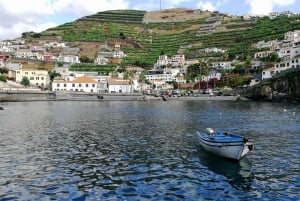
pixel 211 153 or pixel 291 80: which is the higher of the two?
pixel 291 80

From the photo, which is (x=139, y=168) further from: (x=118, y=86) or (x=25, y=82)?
(x=25, y=82)

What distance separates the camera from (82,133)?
48.9 metres

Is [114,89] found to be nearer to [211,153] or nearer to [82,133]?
[82,133]

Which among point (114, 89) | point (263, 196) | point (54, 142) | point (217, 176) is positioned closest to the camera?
point (263, 196)

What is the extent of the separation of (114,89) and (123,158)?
15020cm

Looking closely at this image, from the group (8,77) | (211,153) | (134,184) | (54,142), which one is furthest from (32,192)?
(8,77)

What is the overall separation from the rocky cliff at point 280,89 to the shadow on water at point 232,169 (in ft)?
324

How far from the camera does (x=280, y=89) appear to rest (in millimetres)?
130750

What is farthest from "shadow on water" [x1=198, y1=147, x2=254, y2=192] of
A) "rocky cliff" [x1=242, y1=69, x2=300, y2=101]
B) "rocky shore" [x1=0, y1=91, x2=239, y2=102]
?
"rocky shore" [x1=0, y1=91, x2=239, y2=102]

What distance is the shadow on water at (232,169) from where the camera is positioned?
2446cm

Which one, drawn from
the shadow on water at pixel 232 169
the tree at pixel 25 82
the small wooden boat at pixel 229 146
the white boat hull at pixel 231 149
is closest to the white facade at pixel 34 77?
the tree at pixel 25 82

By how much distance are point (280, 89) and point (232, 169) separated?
109321 millimetres

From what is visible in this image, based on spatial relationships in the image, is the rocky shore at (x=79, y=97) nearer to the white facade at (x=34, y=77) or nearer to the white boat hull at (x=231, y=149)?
the white facade at (x=34, y=77)

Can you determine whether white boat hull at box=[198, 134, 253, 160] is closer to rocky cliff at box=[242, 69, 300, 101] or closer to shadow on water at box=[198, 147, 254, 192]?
shadow on water at box=[198, 147, 254, 192]
